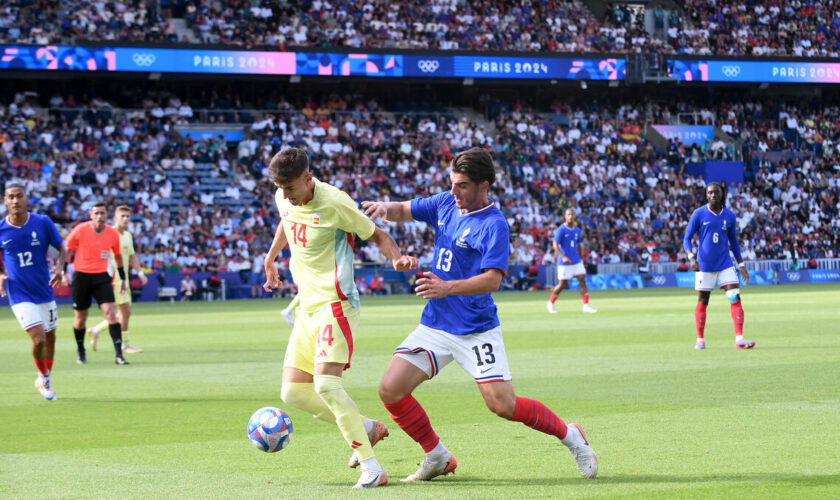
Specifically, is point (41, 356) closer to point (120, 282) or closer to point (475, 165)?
point (120, 282)

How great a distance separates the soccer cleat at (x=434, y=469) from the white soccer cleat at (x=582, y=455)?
764 mm

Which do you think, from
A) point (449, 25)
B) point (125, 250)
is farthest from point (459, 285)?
point (449, 25)

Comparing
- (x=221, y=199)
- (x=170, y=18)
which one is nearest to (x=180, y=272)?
(x=221, y=199)

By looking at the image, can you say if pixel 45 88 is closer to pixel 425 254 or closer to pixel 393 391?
pixel 425 254

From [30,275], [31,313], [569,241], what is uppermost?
[30,275]

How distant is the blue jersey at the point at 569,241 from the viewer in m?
28.4

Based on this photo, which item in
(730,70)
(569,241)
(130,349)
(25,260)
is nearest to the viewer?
(25,260)

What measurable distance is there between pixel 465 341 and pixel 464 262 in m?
0.52

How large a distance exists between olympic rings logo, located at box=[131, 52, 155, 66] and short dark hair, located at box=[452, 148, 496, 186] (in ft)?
134

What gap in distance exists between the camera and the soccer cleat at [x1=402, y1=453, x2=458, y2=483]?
7.44 m

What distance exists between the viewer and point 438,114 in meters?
53.0

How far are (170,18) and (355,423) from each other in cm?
4486

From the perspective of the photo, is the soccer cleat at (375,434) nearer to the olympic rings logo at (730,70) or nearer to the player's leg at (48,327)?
the player's leg at (48,327)

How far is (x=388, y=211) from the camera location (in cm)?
768
